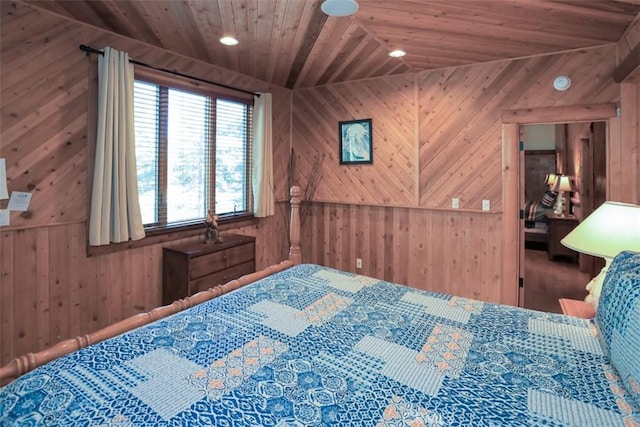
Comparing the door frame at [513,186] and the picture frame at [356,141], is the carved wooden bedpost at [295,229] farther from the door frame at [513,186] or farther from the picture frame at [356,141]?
the door frame at [513,186]

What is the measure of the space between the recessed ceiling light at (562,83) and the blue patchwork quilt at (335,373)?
2386 mm

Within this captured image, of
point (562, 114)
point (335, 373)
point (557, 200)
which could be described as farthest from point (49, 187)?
point (557, 200)

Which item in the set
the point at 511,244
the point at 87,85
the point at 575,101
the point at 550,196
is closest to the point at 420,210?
the point at 511,244

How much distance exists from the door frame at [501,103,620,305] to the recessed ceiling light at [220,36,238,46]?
2.57m

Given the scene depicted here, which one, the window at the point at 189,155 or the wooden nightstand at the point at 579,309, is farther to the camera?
the window at the point at 189,155

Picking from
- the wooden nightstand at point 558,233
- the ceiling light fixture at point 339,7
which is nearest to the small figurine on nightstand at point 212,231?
the ceiling light fixture at point 339,7

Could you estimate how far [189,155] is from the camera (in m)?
3.63

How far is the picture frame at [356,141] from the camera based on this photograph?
170 inches

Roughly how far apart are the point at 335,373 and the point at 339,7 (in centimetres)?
222

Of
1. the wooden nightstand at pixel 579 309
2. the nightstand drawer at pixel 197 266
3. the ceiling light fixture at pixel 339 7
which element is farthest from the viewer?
the nightstand drawer at pixel 197 266

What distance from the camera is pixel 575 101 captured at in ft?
10.5

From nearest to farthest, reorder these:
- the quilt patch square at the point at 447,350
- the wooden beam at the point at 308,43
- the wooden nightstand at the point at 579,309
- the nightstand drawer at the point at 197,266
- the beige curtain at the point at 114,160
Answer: the quilt patch square at the point at 447,350, the wooden nightstand at the point at 579,309, the wooden beam at the point at 308,43, the beige curtain at the point at 114,160, the nightstand drawer at the point at 197,266

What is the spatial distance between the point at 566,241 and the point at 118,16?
3303 millimetres

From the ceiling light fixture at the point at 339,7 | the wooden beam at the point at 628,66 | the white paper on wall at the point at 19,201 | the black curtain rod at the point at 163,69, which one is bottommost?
the white paper on wall at the point at 19,201
